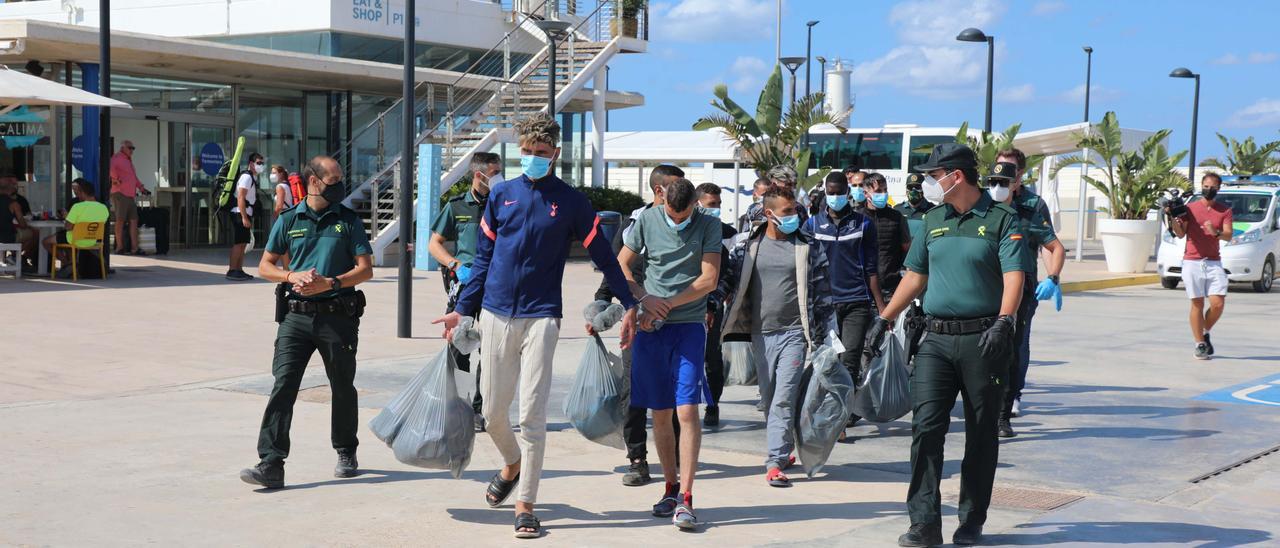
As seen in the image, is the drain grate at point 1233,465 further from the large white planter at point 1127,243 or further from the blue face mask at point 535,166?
the large white planter at point 1127,243

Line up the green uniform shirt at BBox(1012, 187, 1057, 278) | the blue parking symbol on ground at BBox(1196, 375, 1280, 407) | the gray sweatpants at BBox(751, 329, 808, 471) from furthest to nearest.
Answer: the blue parking symbol on ground at BBox(1196, 375, 1280, 407) < the green uniform shirt at BBox(1012, 187, 1057, 278) < the gray sweatpants at BBox(751, 329, 808, 471)

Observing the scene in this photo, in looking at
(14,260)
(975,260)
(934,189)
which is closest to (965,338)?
(975,260)

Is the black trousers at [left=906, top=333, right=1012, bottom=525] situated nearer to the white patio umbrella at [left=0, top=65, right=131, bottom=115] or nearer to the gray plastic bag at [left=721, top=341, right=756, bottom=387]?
the gray plastic bag at [left=721, top=341, right=756, bottom=387]

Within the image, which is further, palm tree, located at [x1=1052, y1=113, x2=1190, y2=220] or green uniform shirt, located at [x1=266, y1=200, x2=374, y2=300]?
palm tree, located at [x1=1052, y1=113, x2=1190, y2=220]

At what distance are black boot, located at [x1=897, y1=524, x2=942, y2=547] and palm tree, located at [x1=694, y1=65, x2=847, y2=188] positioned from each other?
15731mm

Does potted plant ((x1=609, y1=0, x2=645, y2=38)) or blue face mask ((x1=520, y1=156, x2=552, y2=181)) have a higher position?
potted plant ((x1=609, y1=0, x2=645, y2=38))

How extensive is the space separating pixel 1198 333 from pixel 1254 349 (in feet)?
4.97

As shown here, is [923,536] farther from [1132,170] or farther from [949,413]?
[1132,170]

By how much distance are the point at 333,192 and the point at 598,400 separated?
172 cm

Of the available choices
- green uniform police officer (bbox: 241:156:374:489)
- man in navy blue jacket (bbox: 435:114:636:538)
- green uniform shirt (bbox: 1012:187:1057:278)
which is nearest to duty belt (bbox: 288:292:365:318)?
green uniform police officer (bbox: 241:156:374:489)

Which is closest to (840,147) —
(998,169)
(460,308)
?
(998,169)

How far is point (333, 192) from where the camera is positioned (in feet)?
22.3

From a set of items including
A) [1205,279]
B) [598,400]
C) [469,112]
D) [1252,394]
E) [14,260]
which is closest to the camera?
[598,400]

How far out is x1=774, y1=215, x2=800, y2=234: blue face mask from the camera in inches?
281
